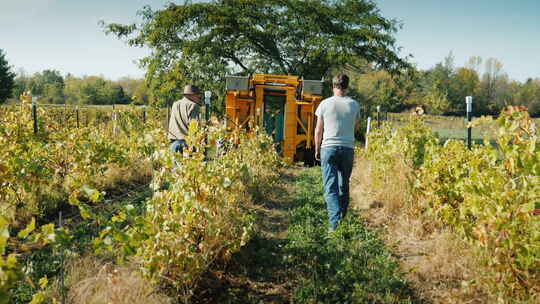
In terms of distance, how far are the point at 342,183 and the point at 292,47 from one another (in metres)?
15.8

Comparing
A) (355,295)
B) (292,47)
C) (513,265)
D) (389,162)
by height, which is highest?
(292,47)

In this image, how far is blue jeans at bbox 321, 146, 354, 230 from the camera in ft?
14.6

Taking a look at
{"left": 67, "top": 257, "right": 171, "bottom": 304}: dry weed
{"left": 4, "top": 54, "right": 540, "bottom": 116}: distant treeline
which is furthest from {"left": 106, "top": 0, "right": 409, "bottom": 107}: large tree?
{"left": 4, "top": 54, "right": 540, "bottom": 116}: distant treeline

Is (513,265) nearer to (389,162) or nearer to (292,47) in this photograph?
(389,162)

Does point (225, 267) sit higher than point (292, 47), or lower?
lower

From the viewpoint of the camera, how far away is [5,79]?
Result: 37969mm

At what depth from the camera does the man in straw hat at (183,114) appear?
18.8ft

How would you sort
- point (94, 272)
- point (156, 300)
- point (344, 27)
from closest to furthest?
1. point (156, 300)
2. point (94, 272)
3. point (344, 27)

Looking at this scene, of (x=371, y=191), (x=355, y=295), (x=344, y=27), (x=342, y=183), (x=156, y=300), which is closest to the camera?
(x=156, y=300)

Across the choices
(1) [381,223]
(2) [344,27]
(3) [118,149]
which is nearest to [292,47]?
(2) [344,27]

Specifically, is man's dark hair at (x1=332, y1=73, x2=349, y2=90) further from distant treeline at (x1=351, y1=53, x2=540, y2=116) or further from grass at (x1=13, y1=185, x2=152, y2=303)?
distant treeline at (x1=351, y1=53, x2=540, y2=116)

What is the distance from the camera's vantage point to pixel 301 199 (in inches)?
250

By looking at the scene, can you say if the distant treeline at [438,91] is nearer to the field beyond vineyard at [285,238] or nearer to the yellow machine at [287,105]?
the yellow machine at [287,105]

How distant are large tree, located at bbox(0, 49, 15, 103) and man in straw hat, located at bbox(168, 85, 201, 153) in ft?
130
